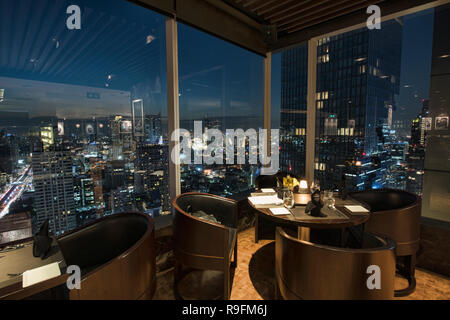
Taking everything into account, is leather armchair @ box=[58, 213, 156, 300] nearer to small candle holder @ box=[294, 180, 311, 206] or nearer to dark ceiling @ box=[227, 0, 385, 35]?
small candle holder @ box=[294, 180, 311, 206]

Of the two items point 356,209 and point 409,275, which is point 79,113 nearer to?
point 356,209

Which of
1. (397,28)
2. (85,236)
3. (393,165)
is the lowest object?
(85,236)

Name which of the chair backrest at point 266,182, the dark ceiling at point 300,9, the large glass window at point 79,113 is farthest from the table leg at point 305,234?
the dark ceiling at point 300,9

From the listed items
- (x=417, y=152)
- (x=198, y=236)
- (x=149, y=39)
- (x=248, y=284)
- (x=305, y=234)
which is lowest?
(x=248, y=284)

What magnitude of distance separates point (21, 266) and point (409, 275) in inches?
136

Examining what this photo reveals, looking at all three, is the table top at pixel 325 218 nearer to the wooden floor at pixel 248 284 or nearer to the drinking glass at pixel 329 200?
the drinking glass at pixel 329 200

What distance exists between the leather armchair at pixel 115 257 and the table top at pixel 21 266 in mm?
200

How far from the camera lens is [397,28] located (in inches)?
123

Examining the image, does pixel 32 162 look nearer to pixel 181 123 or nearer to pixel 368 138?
pixel 181 123

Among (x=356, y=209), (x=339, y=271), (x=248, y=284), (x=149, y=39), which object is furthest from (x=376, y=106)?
(x=149, y=39)

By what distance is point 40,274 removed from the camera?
4.23ft
